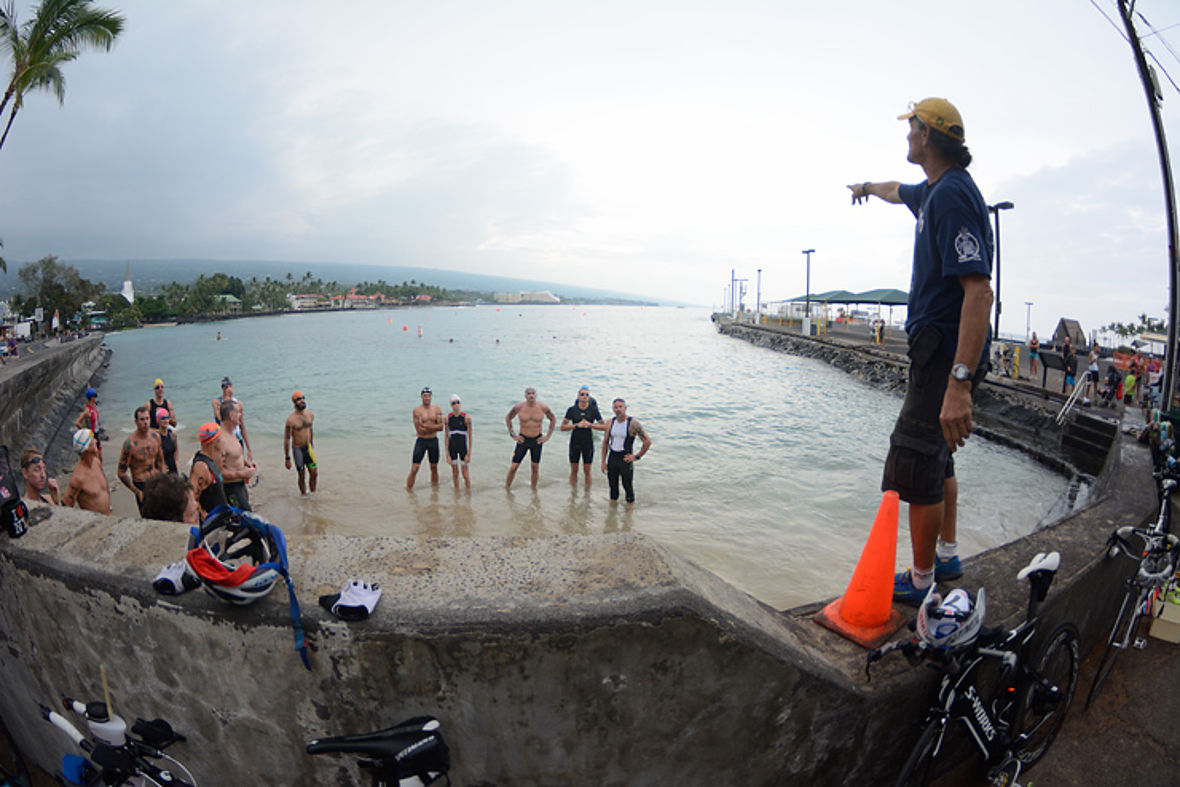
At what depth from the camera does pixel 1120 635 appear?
10.5ft

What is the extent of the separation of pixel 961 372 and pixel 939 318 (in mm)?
284

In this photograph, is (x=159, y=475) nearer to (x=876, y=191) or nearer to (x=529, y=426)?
(x=876, y=191)

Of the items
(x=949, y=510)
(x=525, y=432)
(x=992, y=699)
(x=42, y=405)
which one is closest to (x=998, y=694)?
(x=992, y=699)

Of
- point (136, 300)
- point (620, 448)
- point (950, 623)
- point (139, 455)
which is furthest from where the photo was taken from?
point (136, 300)

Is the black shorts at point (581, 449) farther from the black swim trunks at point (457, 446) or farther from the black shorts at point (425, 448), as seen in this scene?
the black shorts at point (425, 448)

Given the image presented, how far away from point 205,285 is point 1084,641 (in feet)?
437

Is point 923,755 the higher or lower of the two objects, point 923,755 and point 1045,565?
the lower

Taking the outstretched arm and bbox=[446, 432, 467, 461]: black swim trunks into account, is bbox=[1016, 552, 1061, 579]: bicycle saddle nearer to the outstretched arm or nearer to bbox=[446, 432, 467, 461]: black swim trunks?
the outstretched arm

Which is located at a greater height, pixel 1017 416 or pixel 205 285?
pixel 205 285

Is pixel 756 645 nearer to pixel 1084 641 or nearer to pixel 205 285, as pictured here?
pixel 1084 641

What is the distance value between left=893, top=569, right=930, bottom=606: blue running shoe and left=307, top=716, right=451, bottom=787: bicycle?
1.93 metres

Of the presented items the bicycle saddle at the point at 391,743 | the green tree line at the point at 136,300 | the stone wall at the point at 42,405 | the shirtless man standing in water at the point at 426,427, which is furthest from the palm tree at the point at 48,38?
the green tree line at the point at 136,300

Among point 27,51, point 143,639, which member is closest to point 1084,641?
point 143,639

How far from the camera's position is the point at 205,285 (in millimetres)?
109438
